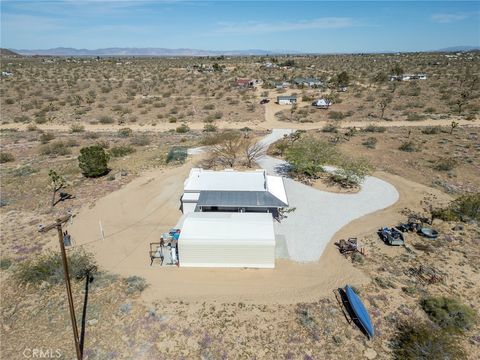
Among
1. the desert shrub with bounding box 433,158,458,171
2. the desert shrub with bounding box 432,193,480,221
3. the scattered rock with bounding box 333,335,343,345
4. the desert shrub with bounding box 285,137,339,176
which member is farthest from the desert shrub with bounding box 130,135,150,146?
the scattered rock with bounding box 333,335,343,345

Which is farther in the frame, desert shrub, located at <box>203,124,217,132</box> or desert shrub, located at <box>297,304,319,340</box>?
desert shrub, located at <box>203,124,217,132</box>

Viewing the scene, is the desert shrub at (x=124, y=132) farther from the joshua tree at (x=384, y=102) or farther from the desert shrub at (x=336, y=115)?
the joshua tree at (x=384, y=102)

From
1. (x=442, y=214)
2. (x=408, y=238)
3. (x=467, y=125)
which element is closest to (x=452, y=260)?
(x=408, y=238)

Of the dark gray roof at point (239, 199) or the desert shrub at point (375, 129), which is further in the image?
the desert shrub at point (375, 129)

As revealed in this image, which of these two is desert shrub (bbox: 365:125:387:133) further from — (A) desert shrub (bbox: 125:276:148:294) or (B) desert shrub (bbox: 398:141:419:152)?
(A) desert shrub (bbox: 125:276:148:294)

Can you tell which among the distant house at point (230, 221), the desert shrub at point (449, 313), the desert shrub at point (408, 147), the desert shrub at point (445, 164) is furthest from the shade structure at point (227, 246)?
the desert shrub at point (408, 147)

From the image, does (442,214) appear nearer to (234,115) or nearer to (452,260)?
(452,260)

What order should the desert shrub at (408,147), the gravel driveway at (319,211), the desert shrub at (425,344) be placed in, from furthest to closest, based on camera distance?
the desert shrub at (408,147), the gravel driveway at (319,211), the desert shrub at (425,344)
